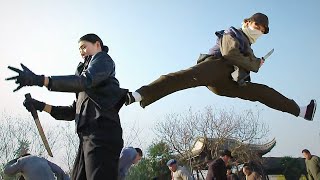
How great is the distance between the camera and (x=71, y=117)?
3668 millimetres

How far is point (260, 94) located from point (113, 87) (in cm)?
232

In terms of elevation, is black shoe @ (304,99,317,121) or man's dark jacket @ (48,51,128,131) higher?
man's dark jacket @ (48,51,128,131)

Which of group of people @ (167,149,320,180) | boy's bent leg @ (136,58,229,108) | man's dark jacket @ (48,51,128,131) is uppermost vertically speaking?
boy's bent leg @ (136,58,229,108)

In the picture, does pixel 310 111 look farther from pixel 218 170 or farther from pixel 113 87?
pixel 113 87

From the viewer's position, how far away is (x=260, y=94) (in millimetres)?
4949

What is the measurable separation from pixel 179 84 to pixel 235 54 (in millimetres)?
735

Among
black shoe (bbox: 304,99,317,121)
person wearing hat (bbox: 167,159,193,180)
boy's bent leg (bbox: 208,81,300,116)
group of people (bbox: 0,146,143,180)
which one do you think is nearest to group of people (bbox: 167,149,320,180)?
person wearing hat (bbox: 167,159,193,180)

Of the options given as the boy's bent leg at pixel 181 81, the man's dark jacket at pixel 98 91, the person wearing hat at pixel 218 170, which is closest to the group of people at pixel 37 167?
the person wearing hat at pixel 218 170

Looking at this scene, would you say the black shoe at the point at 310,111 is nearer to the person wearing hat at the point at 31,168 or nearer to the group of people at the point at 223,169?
the group of people at the point at 223,169

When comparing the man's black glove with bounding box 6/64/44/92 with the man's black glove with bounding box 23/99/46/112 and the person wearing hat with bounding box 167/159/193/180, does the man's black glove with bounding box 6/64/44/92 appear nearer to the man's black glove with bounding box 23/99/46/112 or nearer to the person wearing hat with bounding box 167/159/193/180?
→ the man's black glove with bounding box 23/99/46/112

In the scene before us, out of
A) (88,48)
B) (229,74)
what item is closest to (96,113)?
(88,48)

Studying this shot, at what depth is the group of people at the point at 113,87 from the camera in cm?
300

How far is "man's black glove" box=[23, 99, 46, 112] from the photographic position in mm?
3432

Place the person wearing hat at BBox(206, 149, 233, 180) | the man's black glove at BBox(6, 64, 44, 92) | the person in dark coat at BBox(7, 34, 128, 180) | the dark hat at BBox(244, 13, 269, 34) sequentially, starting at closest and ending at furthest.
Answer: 1. the man's black glove at BBox(6, 64, 44, 92)
2. the person in dark coat at BBox(7, 34, 128, 180)
3. the dark hat at BBox(244, 13, 269, 34)
4. the person wearing hat at BBox(206, 149, 233, 180)
